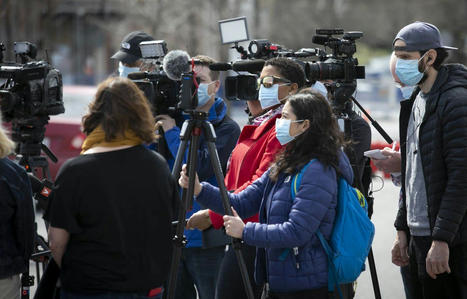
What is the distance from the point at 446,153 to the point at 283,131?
0.87m

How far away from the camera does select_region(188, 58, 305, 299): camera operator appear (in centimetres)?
422

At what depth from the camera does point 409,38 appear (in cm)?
421

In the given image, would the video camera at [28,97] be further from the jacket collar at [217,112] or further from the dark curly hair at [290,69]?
the dark curly hair at [290,69]

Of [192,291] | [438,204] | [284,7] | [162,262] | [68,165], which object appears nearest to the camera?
[68,165]

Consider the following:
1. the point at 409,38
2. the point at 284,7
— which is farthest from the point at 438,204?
the point at 284,7

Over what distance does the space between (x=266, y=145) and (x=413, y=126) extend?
0.83 m

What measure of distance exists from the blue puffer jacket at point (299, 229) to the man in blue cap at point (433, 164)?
52 cm

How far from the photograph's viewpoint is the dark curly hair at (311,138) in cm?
378

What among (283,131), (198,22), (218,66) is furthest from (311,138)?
(198,22)

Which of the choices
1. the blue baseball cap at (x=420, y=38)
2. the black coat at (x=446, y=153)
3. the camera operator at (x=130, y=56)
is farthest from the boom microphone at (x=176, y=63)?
the black coat at (x=446, y=153)

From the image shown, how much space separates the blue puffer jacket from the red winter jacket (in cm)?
36

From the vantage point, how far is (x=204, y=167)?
4.71 m

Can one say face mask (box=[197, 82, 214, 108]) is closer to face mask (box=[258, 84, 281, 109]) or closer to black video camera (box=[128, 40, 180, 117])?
black video camera (box=[128, 40, 180, 117])

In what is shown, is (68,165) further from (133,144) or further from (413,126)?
(413,126)
